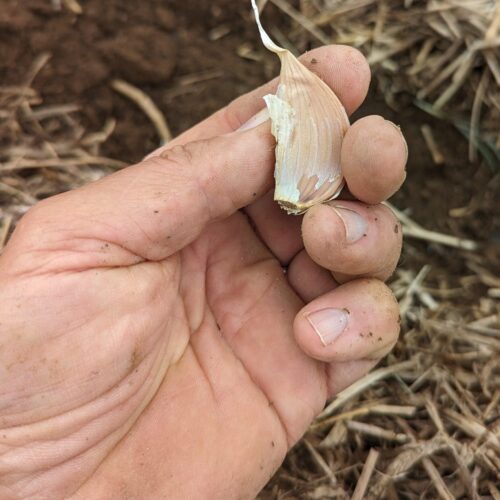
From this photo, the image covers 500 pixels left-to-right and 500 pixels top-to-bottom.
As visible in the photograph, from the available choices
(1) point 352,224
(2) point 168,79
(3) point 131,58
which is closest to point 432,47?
(2) point 168,79

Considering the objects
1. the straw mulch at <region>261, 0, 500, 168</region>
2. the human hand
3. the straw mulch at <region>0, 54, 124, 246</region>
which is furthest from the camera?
the straw mulch at <region>261, 0, 500, 168</region>

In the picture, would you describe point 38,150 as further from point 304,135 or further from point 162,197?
point 304,135

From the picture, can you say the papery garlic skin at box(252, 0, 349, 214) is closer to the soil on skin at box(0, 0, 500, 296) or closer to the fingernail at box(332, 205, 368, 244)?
the fingernail at box(332, 205, 368, 244)

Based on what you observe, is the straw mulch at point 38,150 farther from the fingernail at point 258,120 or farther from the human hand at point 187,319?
the fingernail at point 258,120

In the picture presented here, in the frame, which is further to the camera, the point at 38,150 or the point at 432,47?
the point at 432,47

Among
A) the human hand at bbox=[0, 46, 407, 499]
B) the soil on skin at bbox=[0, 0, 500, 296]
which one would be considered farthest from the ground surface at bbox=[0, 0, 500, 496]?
the human hand at bbox=[0, 46, 407, 499]

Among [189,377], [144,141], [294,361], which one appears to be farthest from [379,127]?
[144,141]

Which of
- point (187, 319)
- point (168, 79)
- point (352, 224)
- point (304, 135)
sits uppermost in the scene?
point (304, 135)
